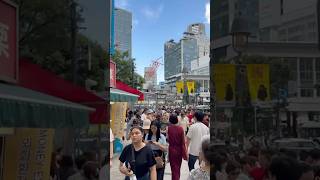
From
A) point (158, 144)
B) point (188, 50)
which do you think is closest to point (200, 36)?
point (188, 50)

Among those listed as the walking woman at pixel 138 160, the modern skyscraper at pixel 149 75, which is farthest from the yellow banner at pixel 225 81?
the modern skyscraper at pixel 149 75

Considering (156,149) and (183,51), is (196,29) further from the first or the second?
(156,149)

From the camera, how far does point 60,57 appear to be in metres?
5.55

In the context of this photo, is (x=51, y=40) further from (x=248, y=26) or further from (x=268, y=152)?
(x=268, y=152)

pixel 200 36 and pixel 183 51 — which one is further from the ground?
pixel 200 36

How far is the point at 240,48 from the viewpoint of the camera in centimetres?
520

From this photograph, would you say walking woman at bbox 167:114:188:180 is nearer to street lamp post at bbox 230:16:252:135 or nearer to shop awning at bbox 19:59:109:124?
shop awning at bbox 19:59:109:124

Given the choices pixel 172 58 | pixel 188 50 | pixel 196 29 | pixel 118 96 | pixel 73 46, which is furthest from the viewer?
pixel 196 29

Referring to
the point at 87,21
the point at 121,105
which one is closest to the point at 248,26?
the point at 87,21

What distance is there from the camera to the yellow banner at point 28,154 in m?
5.41

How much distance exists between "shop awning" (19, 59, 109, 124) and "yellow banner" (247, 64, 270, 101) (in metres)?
1.82

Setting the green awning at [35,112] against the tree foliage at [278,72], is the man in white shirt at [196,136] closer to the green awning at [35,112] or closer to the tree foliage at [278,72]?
the tree foliage at [278,72]

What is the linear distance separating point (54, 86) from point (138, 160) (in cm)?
180

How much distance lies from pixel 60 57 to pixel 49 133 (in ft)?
2.81
